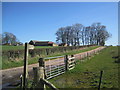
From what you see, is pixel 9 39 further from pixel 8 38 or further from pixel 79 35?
pixel 79 35

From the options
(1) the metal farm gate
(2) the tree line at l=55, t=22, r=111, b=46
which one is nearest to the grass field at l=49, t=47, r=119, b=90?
(1) the metal farm gate

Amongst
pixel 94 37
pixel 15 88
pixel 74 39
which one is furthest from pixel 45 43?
pixel 15 88

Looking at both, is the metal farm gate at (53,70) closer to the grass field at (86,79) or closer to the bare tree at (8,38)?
the grass field at (86,79)

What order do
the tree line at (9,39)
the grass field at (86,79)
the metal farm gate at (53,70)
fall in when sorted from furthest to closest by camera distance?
1. the tree line at (9,39)
2. the metal farm gate at (53,70)
3. the grass field at (86,79)

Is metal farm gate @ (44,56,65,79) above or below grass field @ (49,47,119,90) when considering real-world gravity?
above

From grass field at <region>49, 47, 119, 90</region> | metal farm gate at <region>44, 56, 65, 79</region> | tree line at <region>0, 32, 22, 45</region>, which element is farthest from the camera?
tree line at <region>0, 32, 22, 45</region>

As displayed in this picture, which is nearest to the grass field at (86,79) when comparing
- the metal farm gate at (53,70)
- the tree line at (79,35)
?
the metal farm gate at (53,70)

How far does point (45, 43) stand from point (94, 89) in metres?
109

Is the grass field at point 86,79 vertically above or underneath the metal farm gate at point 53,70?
underneath

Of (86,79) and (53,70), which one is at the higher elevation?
(53,70)

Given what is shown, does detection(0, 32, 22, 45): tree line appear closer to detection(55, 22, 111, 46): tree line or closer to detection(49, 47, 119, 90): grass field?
detection(55, 22, 111, 46): tree line

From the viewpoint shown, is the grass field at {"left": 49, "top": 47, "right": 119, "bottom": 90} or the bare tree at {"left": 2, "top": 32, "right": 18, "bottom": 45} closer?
the grass field at {"left": 49, "top": 47, "right": 119, "bottom": 90}

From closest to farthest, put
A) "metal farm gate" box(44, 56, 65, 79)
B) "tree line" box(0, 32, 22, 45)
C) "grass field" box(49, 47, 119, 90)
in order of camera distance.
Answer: "grass field" box(49, 47, 119, 90), "metal farm gate" box(44, 56, 65, 79), "tree line" box(0, 32, 22, 45)

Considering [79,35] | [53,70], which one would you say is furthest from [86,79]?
[79,35]
